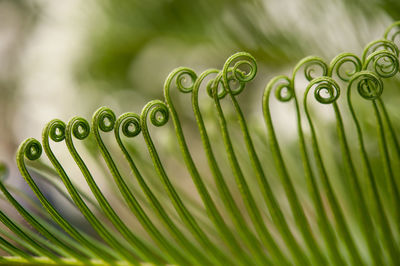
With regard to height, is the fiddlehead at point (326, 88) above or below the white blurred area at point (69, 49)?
below

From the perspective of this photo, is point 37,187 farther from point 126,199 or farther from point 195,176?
point 195,176

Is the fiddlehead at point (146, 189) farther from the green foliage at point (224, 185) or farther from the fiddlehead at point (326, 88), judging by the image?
the fiddlehead at point (326, 88)

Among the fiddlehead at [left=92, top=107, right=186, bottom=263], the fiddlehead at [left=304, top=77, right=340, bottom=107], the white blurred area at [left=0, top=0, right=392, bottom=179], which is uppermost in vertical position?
the white blurred area at [left=0, top=0, right=392, bottom=179]

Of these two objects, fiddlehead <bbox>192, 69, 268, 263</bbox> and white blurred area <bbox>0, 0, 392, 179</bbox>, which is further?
white blurred area <bbox>0, 0, 392, 179</bbox>

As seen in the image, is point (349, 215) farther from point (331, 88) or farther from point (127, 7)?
point (127, 7)

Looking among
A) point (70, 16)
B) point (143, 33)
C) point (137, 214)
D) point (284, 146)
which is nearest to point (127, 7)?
point (143, 33)

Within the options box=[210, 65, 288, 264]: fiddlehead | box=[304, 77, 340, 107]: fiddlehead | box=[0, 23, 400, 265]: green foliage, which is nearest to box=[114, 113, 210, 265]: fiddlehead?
box=[0, 23, 400, 265]: green foliage

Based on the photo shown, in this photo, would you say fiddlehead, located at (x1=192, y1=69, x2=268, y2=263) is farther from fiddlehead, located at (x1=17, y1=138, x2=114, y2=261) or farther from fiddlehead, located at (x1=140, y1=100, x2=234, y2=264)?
fiddlehead, located at (x1=17, y1=138, x2=114, y2=261)

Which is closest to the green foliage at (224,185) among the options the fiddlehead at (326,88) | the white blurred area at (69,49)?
the fiddlehead at (326,88)

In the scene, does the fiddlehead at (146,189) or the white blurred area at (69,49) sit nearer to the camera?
the fiddlehead at (146,189)
